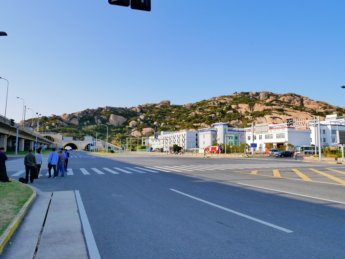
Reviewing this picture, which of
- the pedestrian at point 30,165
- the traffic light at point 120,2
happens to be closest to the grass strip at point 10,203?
the pedestrian at point 30,165

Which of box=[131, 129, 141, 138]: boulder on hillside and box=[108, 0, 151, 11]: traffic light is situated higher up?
box=[131, 129, 141, 138]: boulder on hillside

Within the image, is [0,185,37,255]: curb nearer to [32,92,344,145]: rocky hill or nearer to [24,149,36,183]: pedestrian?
[24,149,36,183]: pedestrian

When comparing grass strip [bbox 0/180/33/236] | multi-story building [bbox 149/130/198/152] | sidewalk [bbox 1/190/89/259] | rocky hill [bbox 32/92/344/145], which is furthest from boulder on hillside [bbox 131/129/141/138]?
sidewalk [bbox 1/190/89/259]

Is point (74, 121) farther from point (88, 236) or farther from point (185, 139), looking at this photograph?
point (88, 236)

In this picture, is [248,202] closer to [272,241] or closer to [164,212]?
[164,212]

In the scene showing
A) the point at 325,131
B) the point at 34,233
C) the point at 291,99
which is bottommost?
the point at 34,233

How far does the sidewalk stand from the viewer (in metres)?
4.69

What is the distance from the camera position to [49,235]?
5.65 metres

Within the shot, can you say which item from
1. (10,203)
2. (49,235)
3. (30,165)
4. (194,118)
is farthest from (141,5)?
(194,118)

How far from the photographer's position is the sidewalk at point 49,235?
4688 mm

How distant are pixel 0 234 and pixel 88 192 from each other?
6.08 metres

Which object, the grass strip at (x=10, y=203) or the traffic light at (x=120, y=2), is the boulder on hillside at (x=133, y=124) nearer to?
the grass strip at (x=10, y=203)

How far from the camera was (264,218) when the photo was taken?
6.91 meters

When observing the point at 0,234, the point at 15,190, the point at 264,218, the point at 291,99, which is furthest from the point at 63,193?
the point at 291,99
